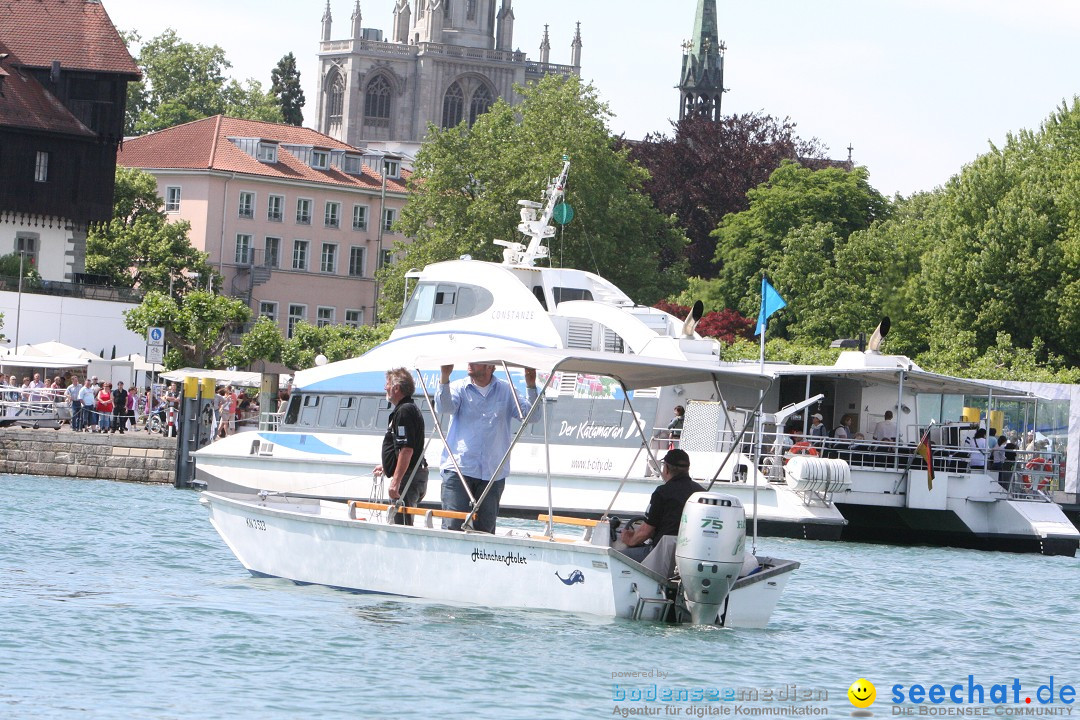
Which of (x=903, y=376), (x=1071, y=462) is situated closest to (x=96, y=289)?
(x=1071, y=462)

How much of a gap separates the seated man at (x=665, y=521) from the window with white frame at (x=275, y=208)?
71.9 m

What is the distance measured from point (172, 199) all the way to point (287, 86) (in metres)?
45.8

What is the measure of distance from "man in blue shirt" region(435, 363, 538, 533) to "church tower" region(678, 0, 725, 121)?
12620 cm

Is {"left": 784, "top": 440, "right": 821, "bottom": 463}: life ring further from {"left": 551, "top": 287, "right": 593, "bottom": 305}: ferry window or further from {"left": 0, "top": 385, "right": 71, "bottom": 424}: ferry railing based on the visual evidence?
{"left": 0, "top": 385, "right": 71, "bottom": 424}: ferry railing

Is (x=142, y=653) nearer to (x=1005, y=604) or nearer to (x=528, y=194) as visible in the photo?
(x=1005, y=604)

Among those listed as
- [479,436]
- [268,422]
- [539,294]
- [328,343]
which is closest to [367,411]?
[268,422]

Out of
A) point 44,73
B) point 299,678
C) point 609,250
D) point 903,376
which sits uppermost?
point 44,73

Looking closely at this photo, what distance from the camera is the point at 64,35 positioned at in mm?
69000

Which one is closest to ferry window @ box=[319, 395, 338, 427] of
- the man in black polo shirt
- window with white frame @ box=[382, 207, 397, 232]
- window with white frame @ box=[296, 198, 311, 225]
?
the man in black polo shirt

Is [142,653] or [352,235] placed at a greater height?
[352,235]

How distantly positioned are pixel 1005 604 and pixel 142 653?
10.3 meters

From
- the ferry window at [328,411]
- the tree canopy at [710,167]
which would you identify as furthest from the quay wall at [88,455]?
the tree canopy at [710,167]

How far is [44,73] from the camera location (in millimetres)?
67562

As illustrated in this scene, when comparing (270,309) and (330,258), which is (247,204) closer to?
(270,309)
